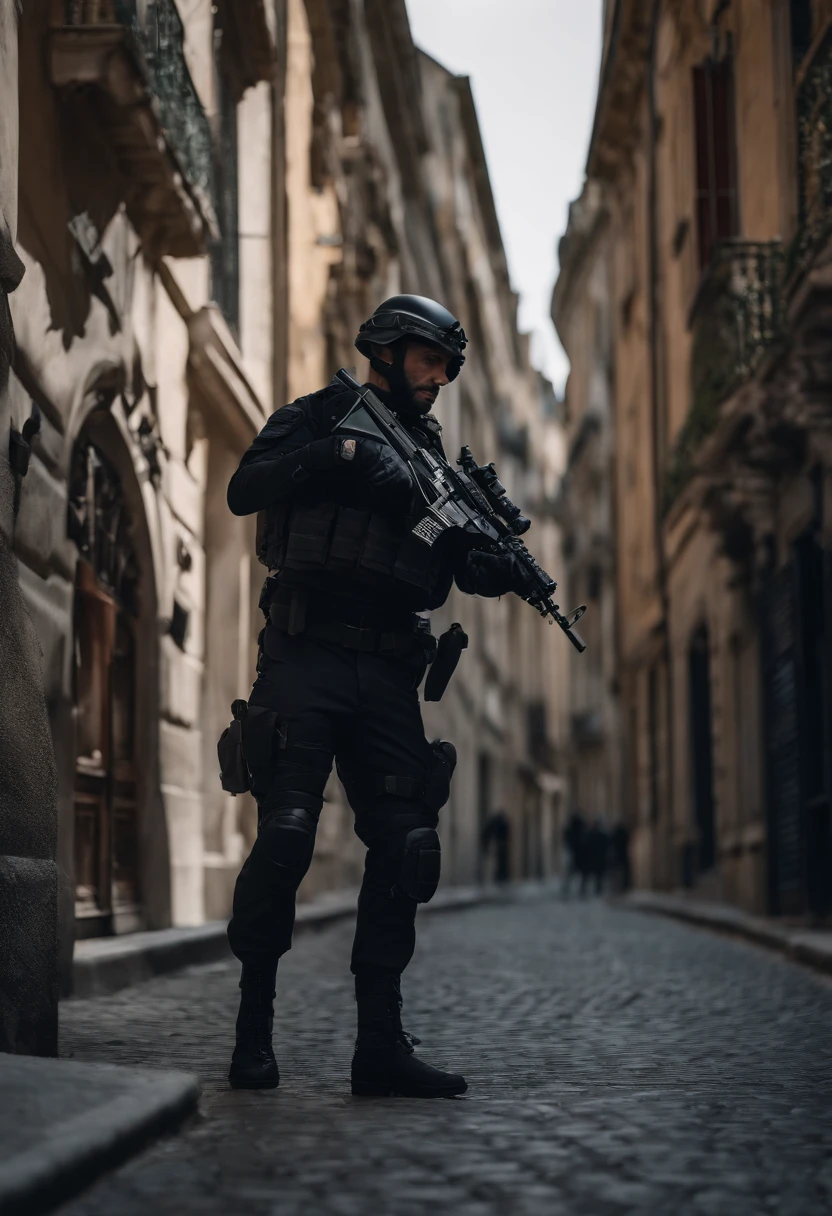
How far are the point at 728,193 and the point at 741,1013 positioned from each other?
13.3m

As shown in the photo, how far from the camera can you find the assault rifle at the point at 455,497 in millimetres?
5293

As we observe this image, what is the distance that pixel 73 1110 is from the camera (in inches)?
159

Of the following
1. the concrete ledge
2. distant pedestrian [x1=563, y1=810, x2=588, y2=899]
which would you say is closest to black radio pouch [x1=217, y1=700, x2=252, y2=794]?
the concrete ledge

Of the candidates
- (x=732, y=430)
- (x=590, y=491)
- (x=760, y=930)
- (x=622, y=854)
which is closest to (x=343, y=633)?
(x=760, y=930)

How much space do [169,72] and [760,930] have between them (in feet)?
22.9

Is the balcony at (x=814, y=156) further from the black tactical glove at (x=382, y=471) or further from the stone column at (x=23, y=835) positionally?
the stone column at (x=23, y=835)

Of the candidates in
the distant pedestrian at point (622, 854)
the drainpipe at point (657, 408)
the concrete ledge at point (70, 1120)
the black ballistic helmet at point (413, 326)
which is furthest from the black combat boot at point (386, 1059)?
the distant pedestrian at point (622, 854)

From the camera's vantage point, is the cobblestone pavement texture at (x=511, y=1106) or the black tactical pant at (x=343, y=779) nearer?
the cobblestone pavement texture at (x=511, y=1106)

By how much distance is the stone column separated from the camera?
516 cm

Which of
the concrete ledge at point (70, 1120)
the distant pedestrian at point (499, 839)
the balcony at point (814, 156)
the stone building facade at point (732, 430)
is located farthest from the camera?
the distant pedestrian at point (499, 839)

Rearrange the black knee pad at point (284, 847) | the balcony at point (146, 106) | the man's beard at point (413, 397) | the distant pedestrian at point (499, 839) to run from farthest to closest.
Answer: the distant pedestrian at point (499, 839) → the balcony at point (146, 106) → the man's beard at point (413, 397) → the black knee pad at point (284, 847)

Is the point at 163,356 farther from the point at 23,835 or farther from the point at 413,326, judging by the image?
the point at 23,835

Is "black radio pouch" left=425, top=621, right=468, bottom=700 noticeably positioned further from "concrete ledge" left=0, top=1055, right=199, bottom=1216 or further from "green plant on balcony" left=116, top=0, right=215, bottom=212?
"green plant on balcony" left=116, top=0, right=215, bottom=212

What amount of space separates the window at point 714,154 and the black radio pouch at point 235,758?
14.7 meters
